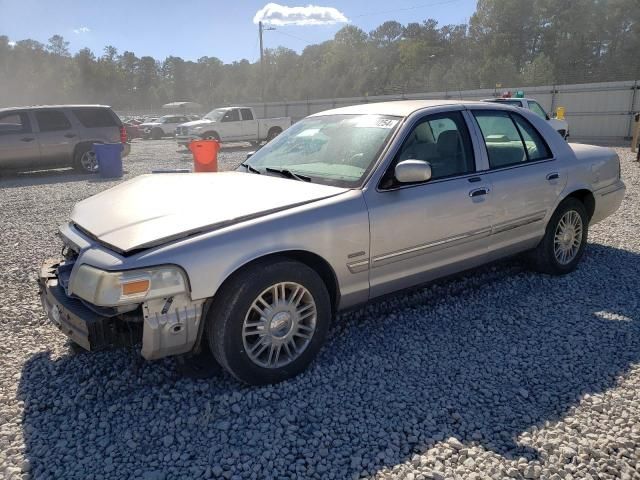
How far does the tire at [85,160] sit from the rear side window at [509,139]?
11605mm

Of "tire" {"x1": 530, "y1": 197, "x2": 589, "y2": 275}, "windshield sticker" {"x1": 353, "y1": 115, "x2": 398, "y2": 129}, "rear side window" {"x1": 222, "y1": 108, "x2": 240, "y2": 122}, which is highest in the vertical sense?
"rear side window" {"x1": 222, "y1": 108, "x2": 240, "y2": 122}

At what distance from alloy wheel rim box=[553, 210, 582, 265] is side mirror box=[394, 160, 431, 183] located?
206 centimetres

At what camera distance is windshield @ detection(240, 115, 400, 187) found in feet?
11.6

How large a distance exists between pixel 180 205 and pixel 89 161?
11.6 meters

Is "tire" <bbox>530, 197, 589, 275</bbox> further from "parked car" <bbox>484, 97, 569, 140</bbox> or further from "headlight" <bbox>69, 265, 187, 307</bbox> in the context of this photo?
"parked car" <bbox>484, 97, 569, 140</bbox>

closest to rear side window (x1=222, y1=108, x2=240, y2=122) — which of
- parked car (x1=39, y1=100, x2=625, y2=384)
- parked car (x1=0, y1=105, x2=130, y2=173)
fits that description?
parked car (x1=0, y1=105, x2=130, y2=173)

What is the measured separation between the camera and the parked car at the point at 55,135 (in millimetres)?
12258

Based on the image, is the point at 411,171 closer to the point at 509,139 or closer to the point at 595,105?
the point at 509,139

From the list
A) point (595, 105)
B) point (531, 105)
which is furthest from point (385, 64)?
point (531, 105)

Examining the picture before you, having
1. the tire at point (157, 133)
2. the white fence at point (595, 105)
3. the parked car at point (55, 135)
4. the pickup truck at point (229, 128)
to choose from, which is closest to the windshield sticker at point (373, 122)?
the parked car at point (55, 135)

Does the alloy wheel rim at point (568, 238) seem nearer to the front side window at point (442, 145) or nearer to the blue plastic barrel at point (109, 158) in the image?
the front side window at point (442, 145)

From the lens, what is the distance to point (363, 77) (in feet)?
180

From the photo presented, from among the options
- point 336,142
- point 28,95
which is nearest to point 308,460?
point 336,142

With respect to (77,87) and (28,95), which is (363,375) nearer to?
(77,87)
